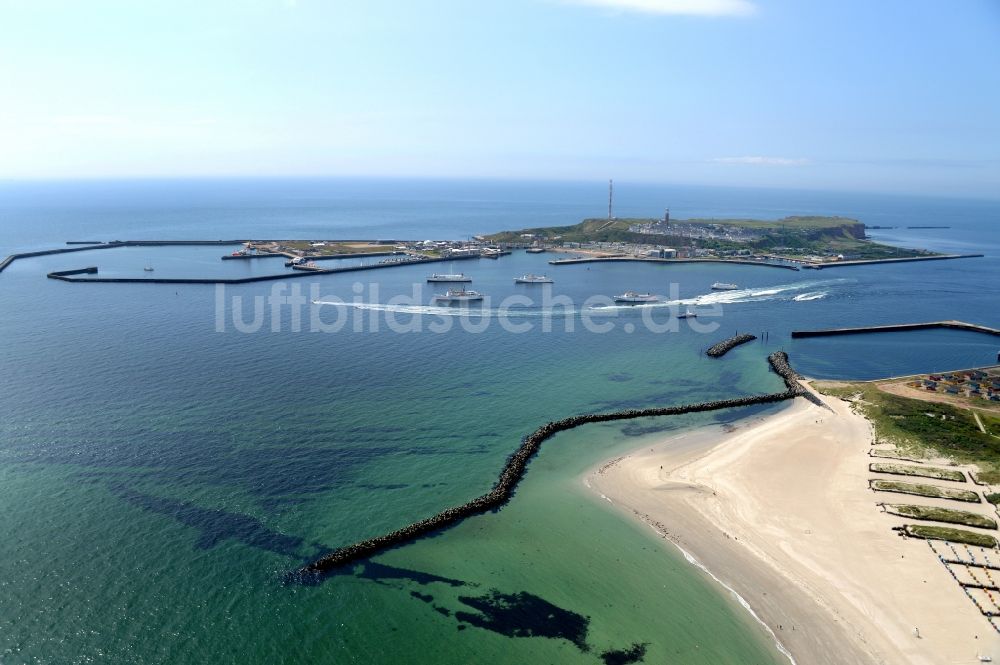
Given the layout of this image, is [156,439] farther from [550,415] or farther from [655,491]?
[655,491]

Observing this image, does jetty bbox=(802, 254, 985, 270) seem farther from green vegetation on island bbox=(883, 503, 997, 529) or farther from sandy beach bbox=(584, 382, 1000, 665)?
green vegetation on island bbox=(883, 503, 997, 529)

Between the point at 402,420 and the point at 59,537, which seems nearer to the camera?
the point at 59,537

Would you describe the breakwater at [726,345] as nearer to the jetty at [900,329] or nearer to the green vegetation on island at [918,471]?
the jetty at [900,329]

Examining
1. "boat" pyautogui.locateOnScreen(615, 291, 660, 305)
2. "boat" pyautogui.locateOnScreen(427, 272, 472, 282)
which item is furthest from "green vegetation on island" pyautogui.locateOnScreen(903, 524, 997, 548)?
"boat" pyautogui.locateOnScreen(427, 272, 472, 282)

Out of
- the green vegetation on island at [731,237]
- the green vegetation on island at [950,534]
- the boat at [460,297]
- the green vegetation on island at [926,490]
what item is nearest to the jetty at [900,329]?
the green vegetation on island at [926,490]

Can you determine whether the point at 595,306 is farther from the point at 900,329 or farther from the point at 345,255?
the point at 345,255

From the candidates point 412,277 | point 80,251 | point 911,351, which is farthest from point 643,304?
point 80,251

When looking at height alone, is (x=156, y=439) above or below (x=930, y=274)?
below
